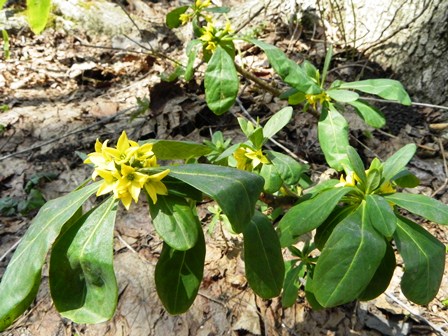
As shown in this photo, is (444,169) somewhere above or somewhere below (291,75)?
below

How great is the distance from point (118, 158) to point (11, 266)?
1.34ft

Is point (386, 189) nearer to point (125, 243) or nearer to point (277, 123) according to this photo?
point (277, 123)

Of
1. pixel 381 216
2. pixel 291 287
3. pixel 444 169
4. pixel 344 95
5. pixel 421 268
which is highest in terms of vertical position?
pixel 344 95

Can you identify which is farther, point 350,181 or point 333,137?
point 333,137

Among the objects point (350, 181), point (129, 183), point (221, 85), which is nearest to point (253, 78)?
point (221, 85)

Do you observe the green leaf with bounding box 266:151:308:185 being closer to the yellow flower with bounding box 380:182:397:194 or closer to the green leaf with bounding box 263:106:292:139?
the green leaf with bounding box 263:106:292:139

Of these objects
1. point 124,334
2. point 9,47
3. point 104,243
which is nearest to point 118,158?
point 104,243

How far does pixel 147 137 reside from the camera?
293cm

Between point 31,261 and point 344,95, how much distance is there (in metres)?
1.36

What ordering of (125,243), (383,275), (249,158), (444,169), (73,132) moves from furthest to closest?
(73,132)
(444,169)
(125,243)
(249,158)
(383,275)

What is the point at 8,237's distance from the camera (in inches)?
96.3

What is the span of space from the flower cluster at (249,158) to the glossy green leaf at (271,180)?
5 cm

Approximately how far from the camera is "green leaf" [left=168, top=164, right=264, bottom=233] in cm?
97

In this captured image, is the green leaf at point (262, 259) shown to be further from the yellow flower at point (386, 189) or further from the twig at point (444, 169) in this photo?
the twig at point (444, 169)
